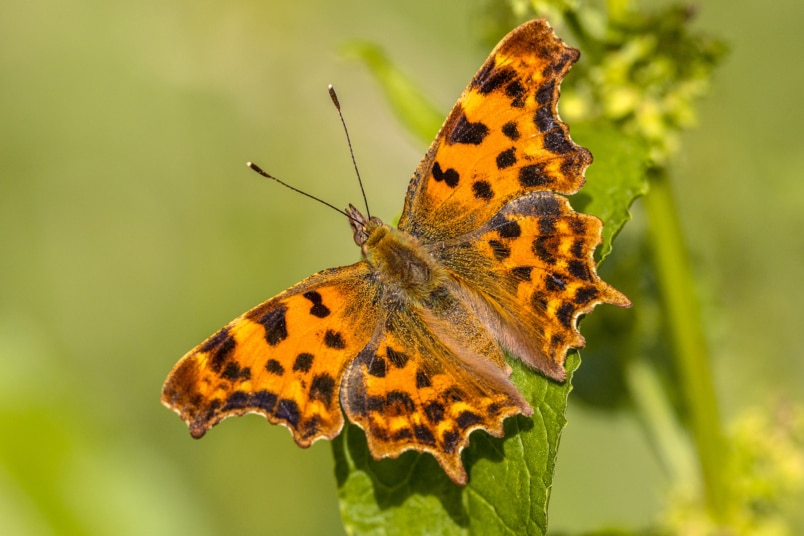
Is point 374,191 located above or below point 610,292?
above

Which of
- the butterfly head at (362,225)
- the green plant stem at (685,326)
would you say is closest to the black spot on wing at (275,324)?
the butterfly head at (362,225)

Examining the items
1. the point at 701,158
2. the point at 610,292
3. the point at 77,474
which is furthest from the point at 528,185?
the point at 701,158

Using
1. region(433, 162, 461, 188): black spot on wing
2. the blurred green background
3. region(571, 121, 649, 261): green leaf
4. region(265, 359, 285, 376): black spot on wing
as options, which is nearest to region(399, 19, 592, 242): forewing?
region(433, 162, 461, 188): black spot on wing

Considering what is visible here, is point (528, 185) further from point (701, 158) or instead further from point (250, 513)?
point (250, 513)

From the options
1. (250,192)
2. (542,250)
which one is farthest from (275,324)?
(250,192)

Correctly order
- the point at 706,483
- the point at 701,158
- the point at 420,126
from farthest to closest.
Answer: the point at 701,158 → the point at 420,126 → the point at 706,483

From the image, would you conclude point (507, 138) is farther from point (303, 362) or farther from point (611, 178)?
point (303, 362)

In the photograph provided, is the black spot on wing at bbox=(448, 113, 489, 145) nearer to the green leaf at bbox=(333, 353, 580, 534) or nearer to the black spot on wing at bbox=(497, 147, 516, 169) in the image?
the black spot on wing at bbox=(497, 147, 516, 169)

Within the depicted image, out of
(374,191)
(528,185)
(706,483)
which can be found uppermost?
(374,191)
